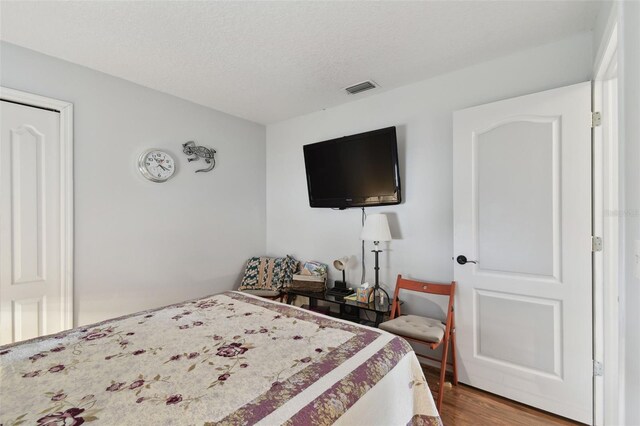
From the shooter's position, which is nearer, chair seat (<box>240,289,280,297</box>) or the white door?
the white door

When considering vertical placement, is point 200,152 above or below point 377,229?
above

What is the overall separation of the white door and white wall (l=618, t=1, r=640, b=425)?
89 centimetres

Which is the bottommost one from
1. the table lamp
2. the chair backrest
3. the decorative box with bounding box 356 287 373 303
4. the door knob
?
the decorative box with bounding box 356 287 373 303

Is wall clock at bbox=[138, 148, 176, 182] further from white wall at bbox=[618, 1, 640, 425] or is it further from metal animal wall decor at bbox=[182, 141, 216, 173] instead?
white wall at bbox=[618, 1, 640, 425]

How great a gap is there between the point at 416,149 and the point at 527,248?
117 cm

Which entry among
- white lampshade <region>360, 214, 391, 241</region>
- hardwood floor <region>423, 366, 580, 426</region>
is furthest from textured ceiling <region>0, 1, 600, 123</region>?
hardwood floor <region>423, 366, 580, 426</region>

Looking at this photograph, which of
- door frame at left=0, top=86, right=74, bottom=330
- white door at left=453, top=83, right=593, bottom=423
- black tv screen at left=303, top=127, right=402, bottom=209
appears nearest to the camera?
white door at left=453, top=83, right=593, bottom=423

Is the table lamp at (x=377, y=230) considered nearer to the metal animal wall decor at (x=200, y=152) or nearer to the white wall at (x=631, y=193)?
the white wall at (x=631, y=193)

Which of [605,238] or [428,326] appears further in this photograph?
[428,326]

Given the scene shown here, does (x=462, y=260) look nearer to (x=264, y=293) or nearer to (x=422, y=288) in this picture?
(x=422, y=288)

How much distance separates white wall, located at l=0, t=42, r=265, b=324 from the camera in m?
2.29

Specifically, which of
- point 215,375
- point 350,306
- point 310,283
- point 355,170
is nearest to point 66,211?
point 215,375

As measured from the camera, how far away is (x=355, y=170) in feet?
9.36

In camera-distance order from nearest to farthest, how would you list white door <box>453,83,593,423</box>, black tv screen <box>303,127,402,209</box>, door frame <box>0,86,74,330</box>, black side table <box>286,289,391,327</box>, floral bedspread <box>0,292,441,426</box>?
floral bedspread <box>0,292,441,426</box> → white door <box>453,83,593,423</box> → door frame <box>0,86,74,330</box> → black side table <box>286,289,391,327</box> → black tv screen <box>303,127,402,209</box>
